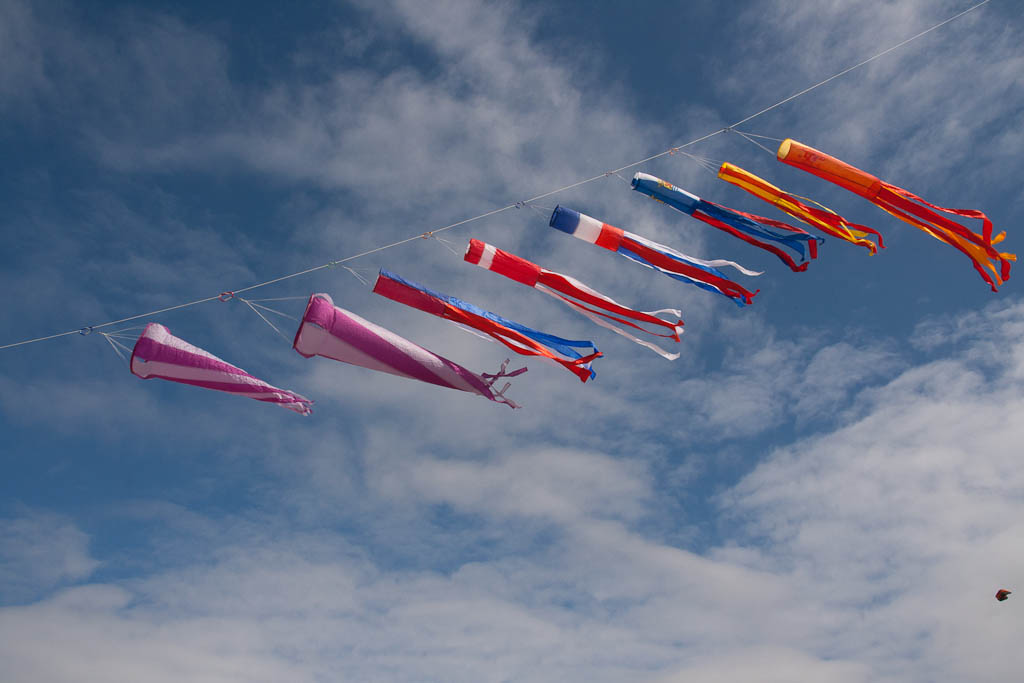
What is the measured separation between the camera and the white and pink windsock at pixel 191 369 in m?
13.9

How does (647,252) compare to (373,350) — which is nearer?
(373,350)

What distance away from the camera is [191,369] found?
14.1 meters

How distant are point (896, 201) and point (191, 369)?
15.4 metres

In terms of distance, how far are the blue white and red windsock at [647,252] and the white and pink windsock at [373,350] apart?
410 cm

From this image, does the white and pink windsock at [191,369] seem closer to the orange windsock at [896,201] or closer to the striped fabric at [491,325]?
the striped fabric at [491,325]

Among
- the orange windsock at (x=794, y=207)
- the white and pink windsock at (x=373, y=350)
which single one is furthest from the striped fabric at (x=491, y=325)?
the orange windsock at (x=794, y=207)

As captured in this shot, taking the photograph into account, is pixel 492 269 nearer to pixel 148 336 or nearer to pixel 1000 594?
pixel 148 336

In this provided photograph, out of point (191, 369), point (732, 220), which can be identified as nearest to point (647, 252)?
point (732, 220)

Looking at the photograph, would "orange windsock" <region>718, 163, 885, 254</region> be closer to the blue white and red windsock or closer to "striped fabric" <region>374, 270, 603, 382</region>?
the blue white and red windsock

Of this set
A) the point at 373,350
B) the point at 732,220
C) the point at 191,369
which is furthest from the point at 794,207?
the point at 191,369

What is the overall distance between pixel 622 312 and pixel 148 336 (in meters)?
9.64

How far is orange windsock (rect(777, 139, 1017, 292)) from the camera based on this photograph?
53.2ft

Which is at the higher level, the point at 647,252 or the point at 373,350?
the point at 647,252

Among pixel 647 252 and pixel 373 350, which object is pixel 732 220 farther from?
pixel 373 350
